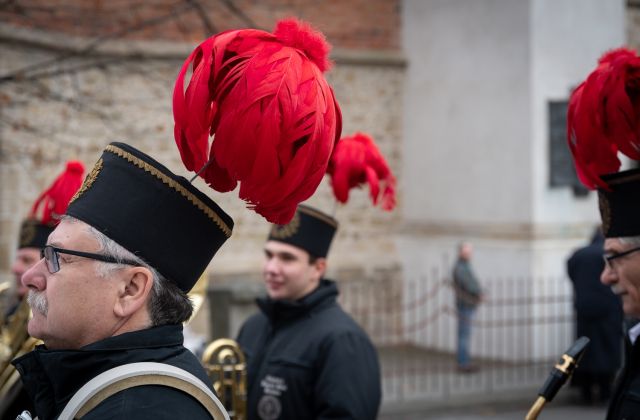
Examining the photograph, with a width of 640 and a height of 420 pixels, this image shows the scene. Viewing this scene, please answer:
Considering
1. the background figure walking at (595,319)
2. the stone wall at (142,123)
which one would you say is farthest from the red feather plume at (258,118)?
the background figure walking at (595,319)

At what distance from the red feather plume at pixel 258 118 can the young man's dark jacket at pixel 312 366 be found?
1912 mm

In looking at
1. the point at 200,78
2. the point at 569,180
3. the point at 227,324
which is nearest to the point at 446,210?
the point at 569,180

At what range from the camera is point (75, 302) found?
2254 mm

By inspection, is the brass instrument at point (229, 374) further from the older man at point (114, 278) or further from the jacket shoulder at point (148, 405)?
the jacket shoulder at point (148, 405)

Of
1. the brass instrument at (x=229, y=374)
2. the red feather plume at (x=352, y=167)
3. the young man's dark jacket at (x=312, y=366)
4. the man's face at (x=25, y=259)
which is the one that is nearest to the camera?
the young man's dark jacket at (x=312, y=366)

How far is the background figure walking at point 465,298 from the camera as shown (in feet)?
38.9

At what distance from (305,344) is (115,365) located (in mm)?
2306

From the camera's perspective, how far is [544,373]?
38.9ft

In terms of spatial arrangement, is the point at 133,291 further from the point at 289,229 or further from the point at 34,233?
the point at 34,233

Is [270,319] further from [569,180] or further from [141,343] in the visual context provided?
[569,180]

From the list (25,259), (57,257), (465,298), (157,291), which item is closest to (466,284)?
(465,298)

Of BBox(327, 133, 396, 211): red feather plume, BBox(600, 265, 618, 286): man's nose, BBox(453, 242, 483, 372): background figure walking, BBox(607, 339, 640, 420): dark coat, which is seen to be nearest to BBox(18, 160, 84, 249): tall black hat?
BBox(327, 133, 396, 211): red feather plume

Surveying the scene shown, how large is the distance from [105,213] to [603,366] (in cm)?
846

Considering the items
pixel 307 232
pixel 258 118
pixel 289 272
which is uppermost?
pixel 258 118
